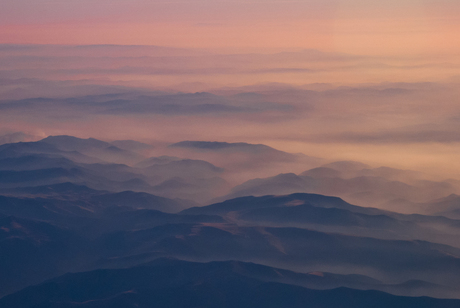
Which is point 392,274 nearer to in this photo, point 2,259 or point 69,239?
point 69,239

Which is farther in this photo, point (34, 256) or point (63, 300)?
point (34, 256)

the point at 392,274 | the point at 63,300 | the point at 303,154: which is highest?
the point at 303,154

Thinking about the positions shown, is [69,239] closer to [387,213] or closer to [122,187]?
[122,187]

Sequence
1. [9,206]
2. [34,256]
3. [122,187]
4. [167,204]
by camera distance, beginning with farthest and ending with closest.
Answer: [122,187] → [167,204] → [9,206] → [34,256]

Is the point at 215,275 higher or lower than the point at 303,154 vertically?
lower

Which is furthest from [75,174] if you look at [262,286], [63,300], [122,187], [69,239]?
[262,286]

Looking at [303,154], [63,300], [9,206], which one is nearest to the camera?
[63,300]

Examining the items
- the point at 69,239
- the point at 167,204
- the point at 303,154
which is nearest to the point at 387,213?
the point at 167,204
